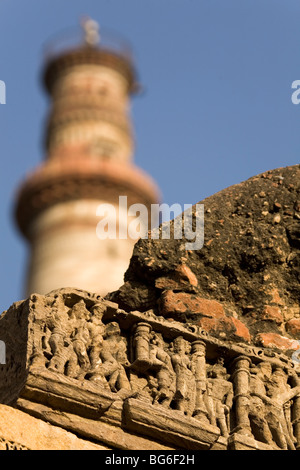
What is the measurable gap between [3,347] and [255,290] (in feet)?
7.52

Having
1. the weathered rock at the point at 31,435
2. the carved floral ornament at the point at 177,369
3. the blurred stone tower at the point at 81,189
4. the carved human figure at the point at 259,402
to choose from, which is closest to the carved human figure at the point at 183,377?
the carved floral ornament at the point at 177,369

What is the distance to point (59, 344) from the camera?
826 centimetres

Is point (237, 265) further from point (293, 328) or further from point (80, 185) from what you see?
point (80, 185)

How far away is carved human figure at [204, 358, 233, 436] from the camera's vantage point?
8.55m

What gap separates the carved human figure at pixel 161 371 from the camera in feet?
27.7

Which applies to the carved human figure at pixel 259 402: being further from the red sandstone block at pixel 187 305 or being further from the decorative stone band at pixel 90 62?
the decorative stone band at pixel 90 62

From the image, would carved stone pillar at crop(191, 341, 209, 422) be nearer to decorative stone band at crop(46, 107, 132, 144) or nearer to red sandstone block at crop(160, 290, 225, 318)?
red sandstone block at crop(160, 290, 225, 318)

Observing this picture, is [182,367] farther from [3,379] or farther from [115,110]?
[115,110]

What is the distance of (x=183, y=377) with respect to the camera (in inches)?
342

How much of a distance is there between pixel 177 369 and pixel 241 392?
18.6 inches

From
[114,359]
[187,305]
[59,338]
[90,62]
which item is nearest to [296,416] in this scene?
[187,305]

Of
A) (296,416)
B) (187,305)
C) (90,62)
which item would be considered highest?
(90,62)

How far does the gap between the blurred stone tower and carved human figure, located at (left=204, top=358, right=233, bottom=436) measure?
31.5 metres
